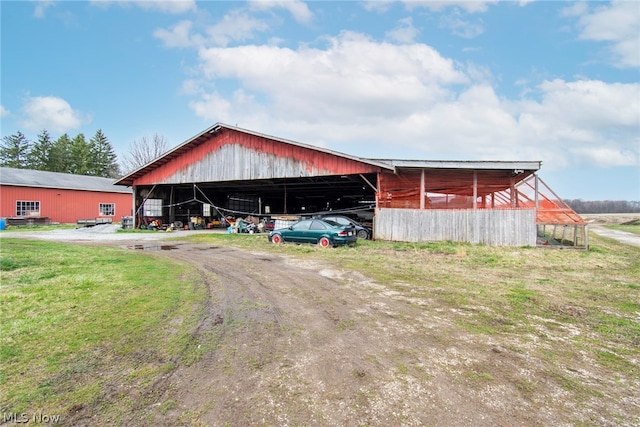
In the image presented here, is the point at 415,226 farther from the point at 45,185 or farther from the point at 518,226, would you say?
the point at 45,185

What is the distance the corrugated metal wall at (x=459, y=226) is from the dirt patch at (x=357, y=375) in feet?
34.2

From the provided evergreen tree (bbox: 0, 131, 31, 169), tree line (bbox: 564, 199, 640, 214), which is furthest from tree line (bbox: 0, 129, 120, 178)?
tree line (bbox: 564, 199, 640, 214)

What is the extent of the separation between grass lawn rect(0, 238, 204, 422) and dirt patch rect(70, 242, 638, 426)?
0.33 m

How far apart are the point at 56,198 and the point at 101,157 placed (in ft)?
110

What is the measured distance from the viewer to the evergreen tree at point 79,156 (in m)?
54.1

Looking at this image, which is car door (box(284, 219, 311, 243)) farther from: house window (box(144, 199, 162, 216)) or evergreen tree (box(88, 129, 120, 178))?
evergreen tree (box(88, 129, 120, 178))

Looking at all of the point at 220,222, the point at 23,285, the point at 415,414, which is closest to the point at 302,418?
the point at 415,414

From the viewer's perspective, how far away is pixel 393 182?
17359 mm

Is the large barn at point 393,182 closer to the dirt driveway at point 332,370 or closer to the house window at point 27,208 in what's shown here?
the dirt driveway at point 332,370

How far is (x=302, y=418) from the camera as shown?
2535 millimetres

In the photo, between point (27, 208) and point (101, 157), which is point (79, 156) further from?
point (27, 208)

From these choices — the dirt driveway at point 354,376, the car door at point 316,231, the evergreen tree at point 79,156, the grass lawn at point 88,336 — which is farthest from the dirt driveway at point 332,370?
the evergreen tree at point 79,156

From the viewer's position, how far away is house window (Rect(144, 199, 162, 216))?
24750 millimetres

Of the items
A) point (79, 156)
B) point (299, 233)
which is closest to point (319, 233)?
point (299, 233)
